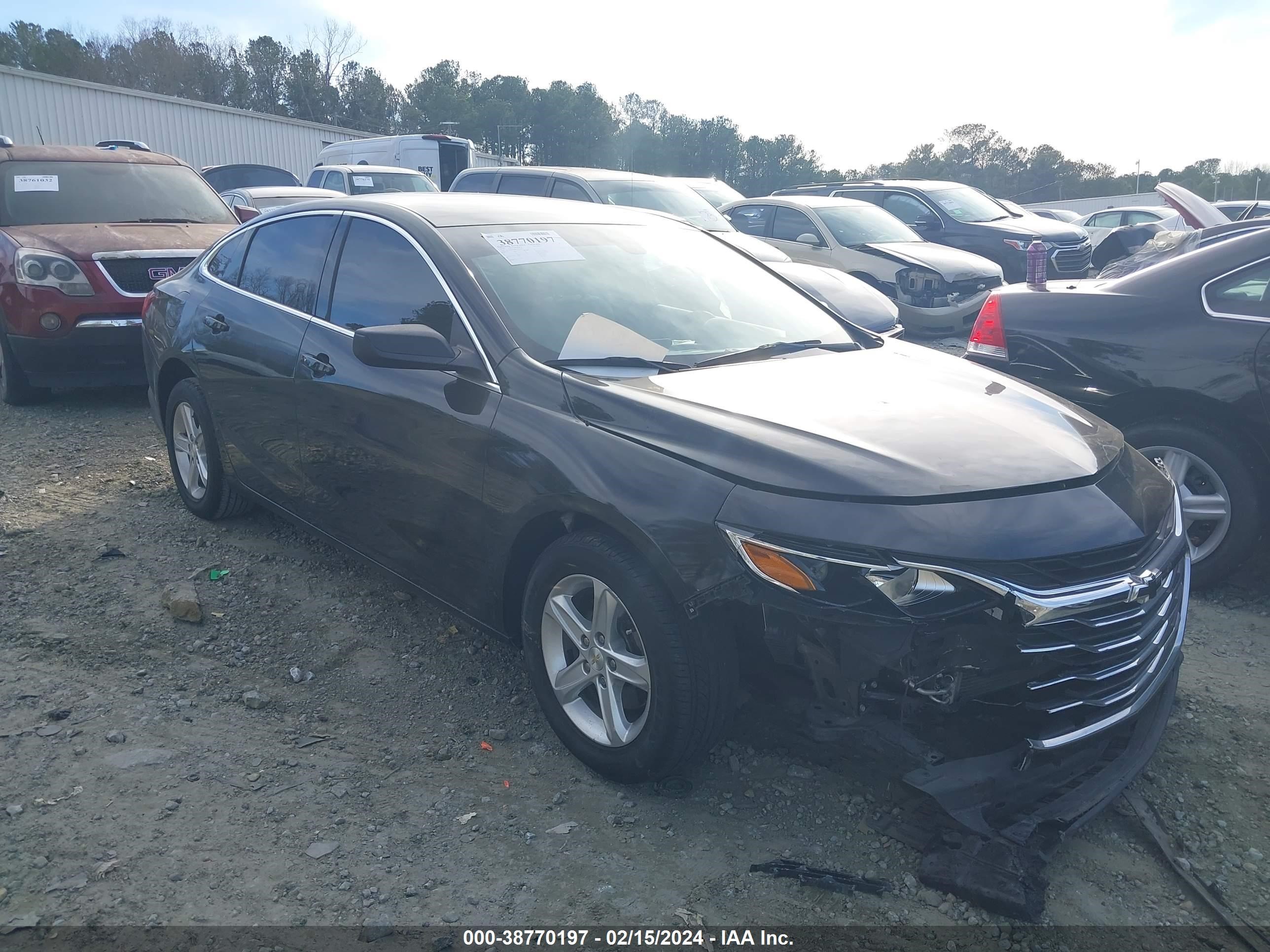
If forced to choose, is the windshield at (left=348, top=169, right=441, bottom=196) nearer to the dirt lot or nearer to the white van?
the white van

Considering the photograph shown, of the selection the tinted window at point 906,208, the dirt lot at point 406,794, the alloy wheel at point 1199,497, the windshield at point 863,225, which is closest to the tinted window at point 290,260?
the dirt lot at point 406,794

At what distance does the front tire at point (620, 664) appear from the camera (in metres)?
2.69

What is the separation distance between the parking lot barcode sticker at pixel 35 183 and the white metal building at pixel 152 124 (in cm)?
1182

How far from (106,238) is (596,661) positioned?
6262mm

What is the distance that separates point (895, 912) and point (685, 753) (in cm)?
68

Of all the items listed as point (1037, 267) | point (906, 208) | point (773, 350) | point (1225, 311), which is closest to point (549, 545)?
point (773, 350)

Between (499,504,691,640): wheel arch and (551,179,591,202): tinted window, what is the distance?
7573mm

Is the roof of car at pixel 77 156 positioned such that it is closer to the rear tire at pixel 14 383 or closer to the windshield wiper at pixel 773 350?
the rear tire at pixel 14 383

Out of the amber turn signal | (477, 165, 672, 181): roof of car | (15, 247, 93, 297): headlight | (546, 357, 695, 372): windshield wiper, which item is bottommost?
(15, 247, 93, 297): headlight

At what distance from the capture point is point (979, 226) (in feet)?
42.7

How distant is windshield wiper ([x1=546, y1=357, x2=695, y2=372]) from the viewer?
327 centimetres

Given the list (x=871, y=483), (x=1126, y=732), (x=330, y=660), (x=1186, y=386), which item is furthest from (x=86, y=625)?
(x=1186, y=386)

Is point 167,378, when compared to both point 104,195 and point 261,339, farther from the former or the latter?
point 104,195

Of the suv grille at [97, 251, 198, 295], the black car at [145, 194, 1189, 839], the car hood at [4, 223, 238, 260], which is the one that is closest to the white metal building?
the car hood at [4, 223, 238, 260]
